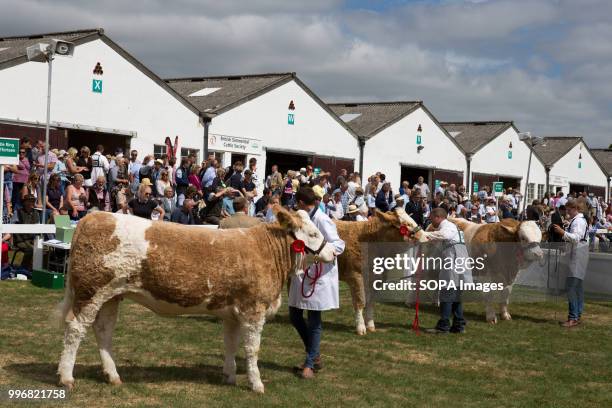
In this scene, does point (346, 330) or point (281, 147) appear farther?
point (281, 147)

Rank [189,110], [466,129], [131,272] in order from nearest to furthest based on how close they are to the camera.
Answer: [131,272]
[189,110]
[466,129]

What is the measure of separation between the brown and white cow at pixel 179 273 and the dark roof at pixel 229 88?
2022 centimetres

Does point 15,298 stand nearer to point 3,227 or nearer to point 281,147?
point 3,227

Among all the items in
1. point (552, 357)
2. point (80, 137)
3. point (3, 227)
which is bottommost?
point (552, 357)

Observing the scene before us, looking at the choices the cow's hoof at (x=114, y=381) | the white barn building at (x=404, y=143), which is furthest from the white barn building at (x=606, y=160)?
the cow's hoof at (x=114, y=381)

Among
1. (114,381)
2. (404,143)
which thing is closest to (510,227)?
(114,381)

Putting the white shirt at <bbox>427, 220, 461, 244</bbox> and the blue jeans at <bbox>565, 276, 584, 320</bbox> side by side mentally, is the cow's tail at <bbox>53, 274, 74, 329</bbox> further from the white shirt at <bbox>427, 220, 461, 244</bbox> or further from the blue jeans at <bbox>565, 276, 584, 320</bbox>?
the blue jeans at <bbox>565, 276, 584, 320</bbox>

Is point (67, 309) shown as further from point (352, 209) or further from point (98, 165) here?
point (352, 209)

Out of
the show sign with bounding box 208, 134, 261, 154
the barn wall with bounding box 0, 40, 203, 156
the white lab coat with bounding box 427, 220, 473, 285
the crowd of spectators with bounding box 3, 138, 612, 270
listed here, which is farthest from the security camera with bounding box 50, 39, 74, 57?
the show sign with bounding box 208, 134, 261, 154

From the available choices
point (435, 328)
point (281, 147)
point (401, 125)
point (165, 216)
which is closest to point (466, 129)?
point (401, 125)

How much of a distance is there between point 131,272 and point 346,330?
5.43 metres

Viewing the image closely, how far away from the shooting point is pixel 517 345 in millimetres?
11742

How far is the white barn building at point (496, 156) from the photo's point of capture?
44094 millimetres

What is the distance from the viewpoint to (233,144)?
Answer: 2891cm
